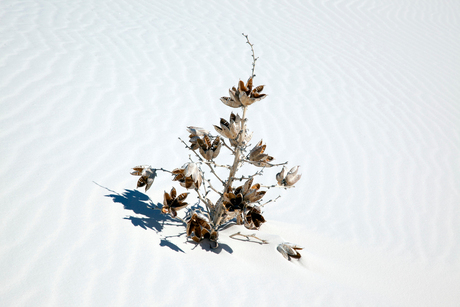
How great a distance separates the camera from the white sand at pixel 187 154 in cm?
183

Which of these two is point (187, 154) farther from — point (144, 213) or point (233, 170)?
point (233, 170)

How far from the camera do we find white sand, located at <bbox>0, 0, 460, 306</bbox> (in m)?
1.83

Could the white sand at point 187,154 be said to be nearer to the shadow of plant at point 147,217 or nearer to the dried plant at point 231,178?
the shadow of plant at point 147,217

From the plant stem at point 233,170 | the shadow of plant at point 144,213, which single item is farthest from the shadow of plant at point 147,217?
the plant stem at point 233,170

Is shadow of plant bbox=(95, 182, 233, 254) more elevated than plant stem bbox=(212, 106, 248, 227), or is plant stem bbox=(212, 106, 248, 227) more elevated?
plant stem bbox=(212, 106, 248, 227)

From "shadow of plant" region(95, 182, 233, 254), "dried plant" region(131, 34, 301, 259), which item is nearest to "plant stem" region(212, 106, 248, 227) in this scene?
"dried plant" region(131, 34, 301, 259)

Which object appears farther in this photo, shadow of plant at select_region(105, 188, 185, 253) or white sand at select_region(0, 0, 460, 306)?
shadow of plant at select_region(105, 188, 185, 253)

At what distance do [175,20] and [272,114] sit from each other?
3.65 m

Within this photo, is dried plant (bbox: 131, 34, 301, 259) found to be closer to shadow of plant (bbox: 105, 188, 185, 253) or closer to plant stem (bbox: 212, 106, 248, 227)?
plant stem (bbox: 212, 106, 248, 227)

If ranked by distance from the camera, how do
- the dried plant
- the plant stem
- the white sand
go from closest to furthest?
1. the white sand
2. the dried plant
3. the plant stem

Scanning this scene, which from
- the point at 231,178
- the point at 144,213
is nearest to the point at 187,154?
the point at 144,213

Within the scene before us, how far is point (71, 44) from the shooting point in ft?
15.9

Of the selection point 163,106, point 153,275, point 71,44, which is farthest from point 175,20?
point 153,275

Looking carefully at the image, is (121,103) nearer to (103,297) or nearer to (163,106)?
(163,106)
